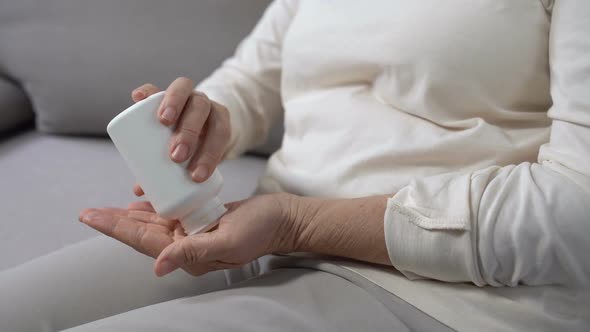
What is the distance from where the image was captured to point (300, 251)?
2.06ft

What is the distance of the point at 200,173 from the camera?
55cm

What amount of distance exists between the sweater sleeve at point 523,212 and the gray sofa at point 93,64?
0.43 meters

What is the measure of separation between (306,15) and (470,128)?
10.2 inches

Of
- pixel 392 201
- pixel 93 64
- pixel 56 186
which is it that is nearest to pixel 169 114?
pixel 392 201

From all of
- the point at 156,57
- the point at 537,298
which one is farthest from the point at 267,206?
the point at 156,57

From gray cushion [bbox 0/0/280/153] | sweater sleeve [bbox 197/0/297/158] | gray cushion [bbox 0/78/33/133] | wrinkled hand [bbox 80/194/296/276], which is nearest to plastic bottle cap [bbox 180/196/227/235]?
wrinkled hand [bbox 80/194/296/276]

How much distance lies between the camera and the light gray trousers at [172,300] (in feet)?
1.69

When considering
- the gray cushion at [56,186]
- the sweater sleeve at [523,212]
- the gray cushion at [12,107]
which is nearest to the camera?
the sweater sleeve at [523,212]

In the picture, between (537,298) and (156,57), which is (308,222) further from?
(156,57)

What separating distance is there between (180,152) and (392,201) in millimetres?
207

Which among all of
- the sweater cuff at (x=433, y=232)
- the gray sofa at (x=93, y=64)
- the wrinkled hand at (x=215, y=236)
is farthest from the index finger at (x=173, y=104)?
the gray sofa at (x=93, y=64)

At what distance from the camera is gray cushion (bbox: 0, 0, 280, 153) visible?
3.39 feet

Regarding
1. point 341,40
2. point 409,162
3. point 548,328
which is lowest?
point 548,328

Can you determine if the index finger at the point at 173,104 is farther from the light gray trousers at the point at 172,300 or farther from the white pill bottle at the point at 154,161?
the light gray trousers at the point at 172,300
